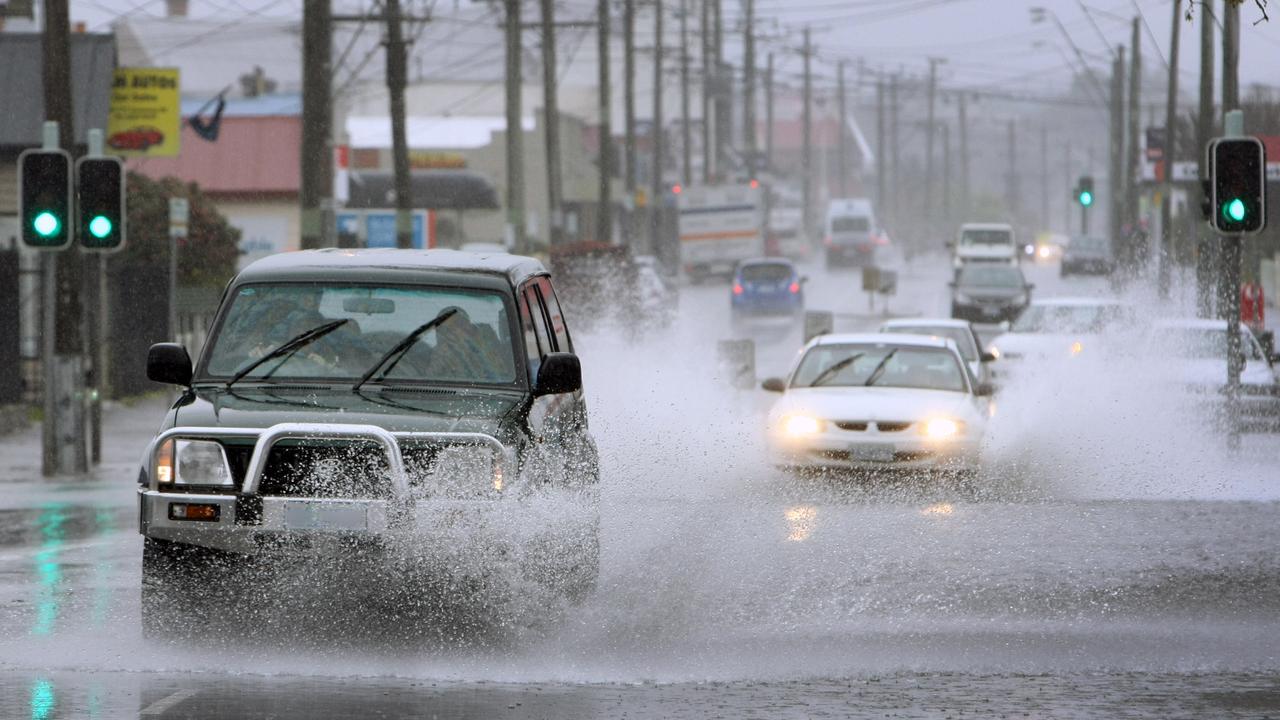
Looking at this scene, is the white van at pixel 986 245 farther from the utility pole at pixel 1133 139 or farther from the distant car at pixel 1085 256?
the distant car at pixel 1085 256

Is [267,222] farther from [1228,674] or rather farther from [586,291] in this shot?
[1228,674]

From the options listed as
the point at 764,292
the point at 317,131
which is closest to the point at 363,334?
the point at 317,131

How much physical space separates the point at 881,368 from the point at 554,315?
7.13 m

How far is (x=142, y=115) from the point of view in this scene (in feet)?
112

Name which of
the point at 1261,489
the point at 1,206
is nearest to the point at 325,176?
the point at 1,206

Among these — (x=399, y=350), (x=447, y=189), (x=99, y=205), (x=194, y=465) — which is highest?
(x=447, y=189)

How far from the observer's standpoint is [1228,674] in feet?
30.9

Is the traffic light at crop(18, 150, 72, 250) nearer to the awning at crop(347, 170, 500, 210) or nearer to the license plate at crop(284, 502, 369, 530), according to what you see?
the license plate at crop(284, 502, 369, 530)

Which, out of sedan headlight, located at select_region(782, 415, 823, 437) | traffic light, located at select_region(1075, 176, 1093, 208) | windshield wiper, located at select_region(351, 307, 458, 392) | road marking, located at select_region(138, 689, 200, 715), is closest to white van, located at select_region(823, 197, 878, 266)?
traffic light, located at select_region(1075, 176, 1093, 208)

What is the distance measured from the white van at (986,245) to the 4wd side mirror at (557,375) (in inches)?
2244

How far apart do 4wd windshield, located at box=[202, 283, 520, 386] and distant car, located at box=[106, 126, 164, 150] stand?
24214 mm

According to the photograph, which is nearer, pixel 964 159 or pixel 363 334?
pixel 363 334

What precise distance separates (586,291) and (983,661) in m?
31.0

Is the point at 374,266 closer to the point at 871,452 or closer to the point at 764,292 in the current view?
the point at 871,452
